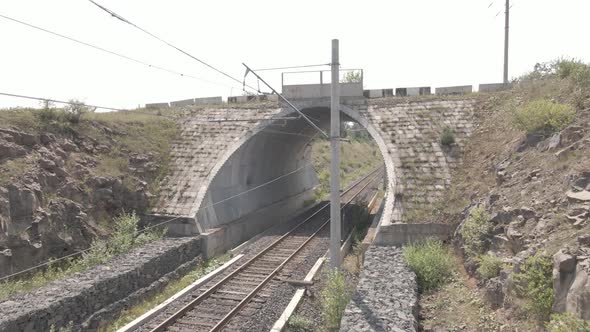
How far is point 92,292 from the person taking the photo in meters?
11.7

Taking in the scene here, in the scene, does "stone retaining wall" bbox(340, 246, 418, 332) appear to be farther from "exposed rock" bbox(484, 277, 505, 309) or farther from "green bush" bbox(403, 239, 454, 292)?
"exposed rock" bbox(484, 277, 505, 309)

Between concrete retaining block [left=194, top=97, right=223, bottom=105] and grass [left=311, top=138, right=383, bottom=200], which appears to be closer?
concrete retaining block [left=194, top=97, right=223, bottom=105]

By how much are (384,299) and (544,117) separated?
346 inches

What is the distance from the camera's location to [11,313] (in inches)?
381

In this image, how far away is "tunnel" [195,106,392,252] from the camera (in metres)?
19.1

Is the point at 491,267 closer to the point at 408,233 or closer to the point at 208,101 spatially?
the point at 408,233

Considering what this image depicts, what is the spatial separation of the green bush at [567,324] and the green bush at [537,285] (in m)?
0.56

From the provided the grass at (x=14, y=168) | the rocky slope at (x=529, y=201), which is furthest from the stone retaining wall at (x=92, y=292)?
the rocky slope at (x=529, y=201)

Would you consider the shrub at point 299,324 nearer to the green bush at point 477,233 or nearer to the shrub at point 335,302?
the shrub at point 335,302

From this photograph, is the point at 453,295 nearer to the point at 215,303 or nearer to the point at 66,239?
the point at 215,303

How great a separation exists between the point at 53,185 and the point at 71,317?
6013 mm

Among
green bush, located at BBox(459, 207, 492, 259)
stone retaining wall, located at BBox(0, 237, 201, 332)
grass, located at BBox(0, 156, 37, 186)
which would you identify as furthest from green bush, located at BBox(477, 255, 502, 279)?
grass, located at BBox(0, 156, 37, 186)

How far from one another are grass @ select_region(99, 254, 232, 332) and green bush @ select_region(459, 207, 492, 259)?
32.6 ft

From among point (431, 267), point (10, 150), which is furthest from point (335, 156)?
point (10, 150)
